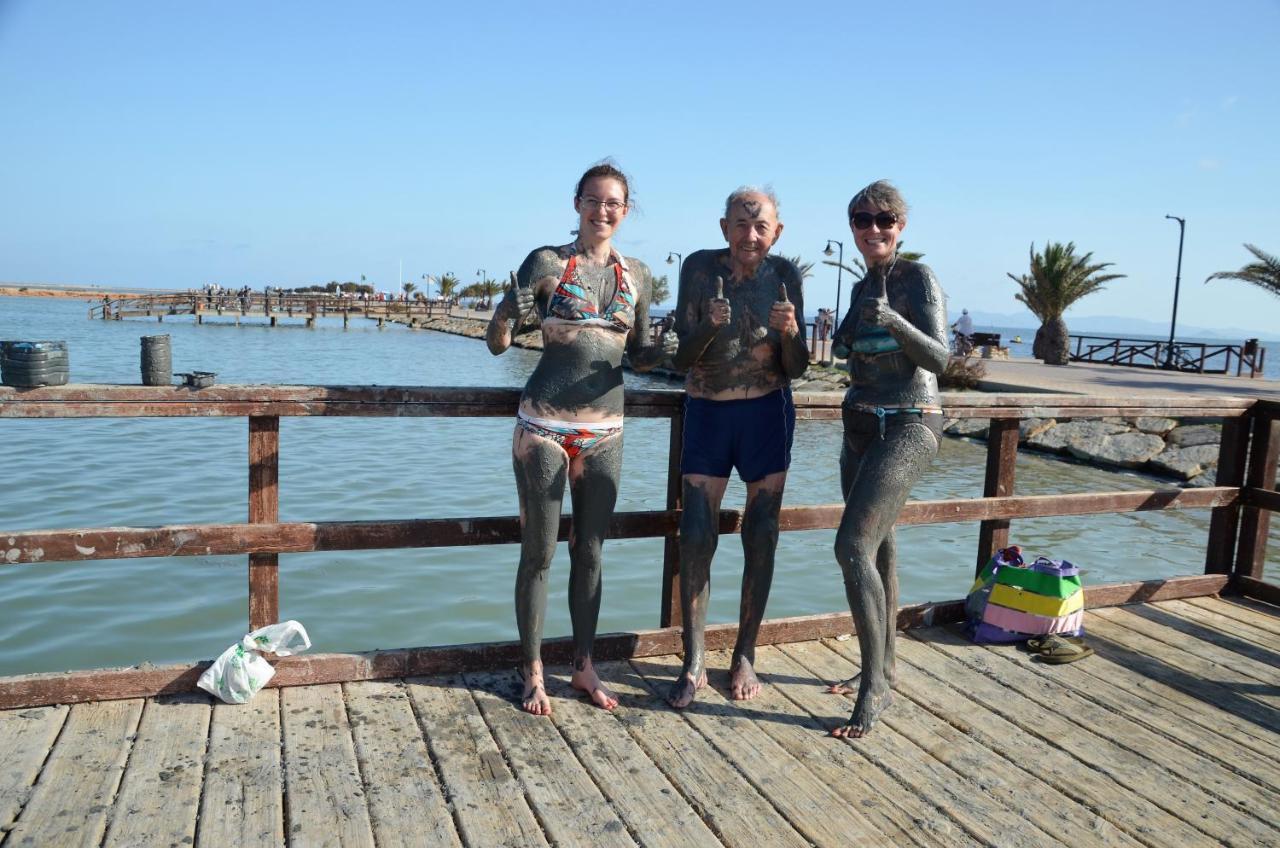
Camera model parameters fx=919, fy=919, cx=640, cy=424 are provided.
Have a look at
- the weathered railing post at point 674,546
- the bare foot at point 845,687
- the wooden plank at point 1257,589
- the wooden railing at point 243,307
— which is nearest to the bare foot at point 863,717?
the bare foot at point 845,687

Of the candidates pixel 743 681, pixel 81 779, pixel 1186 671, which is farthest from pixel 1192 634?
pixel 81 779

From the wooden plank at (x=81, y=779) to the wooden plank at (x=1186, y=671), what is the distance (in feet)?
12.9

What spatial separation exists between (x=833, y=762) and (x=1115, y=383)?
22.3m

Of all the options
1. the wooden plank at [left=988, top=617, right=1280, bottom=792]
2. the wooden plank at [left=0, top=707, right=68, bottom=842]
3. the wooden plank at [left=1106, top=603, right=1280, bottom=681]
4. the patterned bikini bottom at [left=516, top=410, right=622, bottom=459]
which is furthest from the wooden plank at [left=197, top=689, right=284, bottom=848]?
the wooden plank at [left=1106, top=603, right=1280, bottom=681]

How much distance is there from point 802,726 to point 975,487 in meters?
12.2

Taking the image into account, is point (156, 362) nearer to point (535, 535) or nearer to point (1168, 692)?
point (535, 535)

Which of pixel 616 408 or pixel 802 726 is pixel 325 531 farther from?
pixel 802 726

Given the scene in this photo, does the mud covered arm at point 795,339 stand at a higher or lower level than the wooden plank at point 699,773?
higher

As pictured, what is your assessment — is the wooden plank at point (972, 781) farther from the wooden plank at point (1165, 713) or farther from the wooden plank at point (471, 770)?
the wooden plank at point (471, 770)

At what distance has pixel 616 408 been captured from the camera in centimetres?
339

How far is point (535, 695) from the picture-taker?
3.35 meters

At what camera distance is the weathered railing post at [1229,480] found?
505 centimetres

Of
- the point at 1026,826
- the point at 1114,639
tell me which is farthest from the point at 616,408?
the point at 1114,639

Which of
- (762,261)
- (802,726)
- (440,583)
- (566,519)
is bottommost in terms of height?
(440,583)
